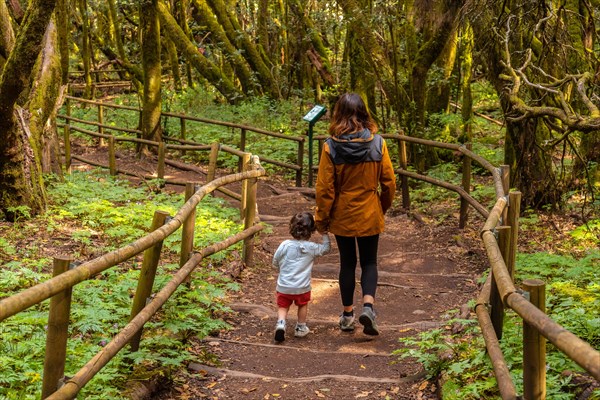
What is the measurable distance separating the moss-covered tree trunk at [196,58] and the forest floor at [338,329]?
10182 millimetres

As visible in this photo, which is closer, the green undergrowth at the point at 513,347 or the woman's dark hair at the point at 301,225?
the green undergrowth at the point at 513,347

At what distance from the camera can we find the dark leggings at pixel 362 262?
5.71 metres

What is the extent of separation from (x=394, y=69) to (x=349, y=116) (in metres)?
7.63

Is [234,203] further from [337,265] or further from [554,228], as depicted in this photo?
[554,228]

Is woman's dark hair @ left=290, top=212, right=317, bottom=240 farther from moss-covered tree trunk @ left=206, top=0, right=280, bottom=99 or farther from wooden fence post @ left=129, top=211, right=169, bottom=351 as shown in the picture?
moss-covered tree trunk @ left=206, top=0, right=280, bottom=99

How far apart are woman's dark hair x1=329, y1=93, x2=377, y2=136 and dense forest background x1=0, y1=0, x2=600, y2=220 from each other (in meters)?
1.61

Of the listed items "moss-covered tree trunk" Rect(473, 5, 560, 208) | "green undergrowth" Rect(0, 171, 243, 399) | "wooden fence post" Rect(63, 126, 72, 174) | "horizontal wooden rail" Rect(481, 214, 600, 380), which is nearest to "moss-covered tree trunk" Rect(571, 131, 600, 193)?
"moss-covered tree trunk" Rect(473, 5, 560, 208)

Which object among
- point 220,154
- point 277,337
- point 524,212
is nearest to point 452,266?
point 524,212

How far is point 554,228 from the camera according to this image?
9.16 m

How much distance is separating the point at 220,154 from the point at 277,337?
11165 millimetres

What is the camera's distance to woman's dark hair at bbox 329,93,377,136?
545 cm

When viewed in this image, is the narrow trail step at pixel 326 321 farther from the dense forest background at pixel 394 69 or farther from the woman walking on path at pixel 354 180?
the dense forest background at pixel 394 69

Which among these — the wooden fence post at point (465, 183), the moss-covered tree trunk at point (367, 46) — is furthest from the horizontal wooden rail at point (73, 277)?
the moss-covered tree trunk at point (367, 46)

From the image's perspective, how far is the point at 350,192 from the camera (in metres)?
5.59
